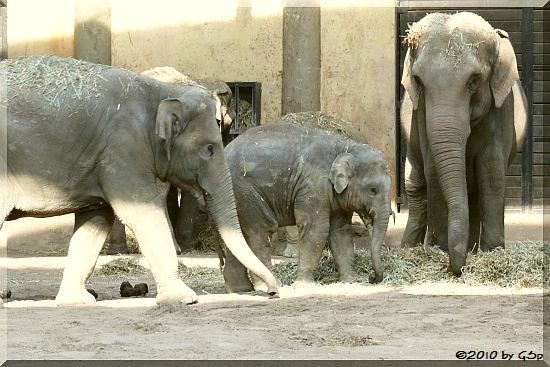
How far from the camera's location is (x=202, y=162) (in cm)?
917

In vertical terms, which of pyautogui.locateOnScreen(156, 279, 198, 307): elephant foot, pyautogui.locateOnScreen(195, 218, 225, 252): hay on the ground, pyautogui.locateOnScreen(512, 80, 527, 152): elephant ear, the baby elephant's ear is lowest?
pyautogui.locateOnScreen(195, 218, 225, 252): hay on the ground

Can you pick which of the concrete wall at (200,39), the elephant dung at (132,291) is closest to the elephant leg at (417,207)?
the elephant dung at (132,291)

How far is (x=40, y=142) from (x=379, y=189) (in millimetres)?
2819

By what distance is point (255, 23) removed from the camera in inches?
611

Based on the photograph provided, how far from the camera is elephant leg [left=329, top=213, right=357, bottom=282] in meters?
10.4

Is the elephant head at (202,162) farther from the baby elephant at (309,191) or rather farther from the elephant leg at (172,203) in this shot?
the elephant leg at (172,203)

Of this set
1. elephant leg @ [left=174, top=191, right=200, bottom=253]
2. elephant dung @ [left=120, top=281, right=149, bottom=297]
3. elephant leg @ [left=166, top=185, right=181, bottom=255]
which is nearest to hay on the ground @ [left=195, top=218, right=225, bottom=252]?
elephant leg @ [left=174, top=191, right=200, bottom=253]

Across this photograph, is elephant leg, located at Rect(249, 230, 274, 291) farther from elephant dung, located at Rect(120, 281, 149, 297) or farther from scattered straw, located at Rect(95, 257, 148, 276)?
scattered straw, located at Rect(95, 257, 148, 276)

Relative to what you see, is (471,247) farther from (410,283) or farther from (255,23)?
(255,23)

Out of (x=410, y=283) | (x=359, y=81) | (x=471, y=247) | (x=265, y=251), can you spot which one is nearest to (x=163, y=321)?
(x=265, y=251)

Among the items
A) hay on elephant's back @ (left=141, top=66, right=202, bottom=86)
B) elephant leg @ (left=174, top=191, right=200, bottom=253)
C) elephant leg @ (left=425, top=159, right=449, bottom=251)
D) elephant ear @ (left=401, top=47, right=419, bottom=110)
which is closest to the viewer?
elephant ear @ (left=401, top=47, right=419, bottom=110)

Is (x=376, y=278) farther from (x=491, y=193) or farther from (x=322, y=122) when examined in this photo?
(x=322, y=122)

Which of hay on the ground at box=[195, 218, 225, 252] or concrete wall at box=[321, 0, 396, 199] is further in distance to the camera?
concrete wall at box=[321, 0, 396, 199]

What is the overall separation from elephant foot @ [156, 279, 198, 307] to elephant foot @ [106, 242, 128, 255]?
5060 mm
